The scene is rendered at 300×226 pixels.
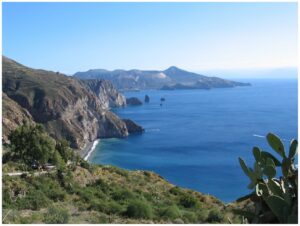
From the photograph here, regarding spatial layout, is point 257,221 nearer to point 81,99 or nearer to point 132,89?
point 81,99

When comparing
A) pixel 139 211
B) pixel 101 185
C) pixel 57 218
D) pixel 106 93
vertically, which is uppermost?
pixel 57 218

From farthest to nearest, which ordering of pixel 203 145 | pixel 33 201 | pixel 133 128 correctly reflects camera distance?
pixel 133 128
pixel 203 145
pixel 33 201

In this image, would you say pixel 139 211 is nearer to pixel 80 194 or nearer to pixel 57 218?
pixel 57 218

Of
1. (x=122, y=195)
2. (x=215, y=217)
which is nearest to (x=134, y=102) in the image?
(x=122, y=195)

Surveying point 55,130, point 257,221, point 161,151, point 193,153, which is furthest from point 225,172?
point 257,221

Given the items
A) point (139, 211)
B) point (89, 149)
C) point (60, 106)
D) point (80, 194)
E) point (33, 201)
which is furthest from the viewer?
point (60, 106)

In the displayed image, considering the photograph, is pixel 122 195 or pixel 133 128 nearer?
pixel 122 195

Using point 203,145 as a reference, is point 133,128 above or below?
below

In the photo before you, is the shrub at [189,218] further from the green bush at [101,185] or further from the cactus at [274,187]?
the cactus at [274,187]
